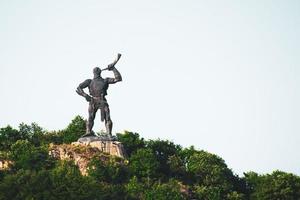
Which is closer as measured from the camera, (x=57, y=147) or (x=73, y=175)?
(x=73, y=175)

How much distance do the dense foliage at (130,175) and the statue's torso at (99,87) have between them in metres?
4.56

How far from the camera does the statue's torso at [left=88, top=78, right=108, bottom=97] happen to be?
5175 cm

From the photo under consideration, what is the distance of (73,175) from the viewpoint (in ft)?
159

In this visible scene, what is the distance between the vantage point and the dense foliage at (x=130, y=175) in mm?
47094

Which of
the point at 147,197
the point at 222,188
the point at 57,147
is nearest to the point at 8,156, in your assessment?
the point at 57,147

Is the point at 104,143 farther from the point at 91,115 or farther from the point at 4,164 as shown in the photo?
the point at 4,164

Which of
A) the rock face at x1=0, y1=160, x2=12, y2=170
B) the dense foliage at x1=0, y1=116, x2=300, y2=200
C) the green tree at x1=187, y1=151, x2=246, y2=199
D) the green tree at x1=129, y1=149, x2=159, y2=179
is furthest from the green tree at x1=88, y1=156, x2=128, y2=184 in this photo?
the green tree at x1=187, y1=151, x2=246, y2=199

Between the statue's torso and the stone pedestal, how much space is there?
9.82ft

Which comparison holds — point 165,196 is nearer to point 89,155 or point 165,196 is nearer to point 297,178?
point 89,155

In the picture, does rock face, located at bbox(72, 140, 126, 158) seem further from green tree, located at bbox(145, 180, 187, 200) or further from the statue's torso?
green tree, located at bbox(145, 180, 187, 200)

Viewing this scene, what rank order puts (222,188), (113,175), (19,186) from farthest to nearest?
1. (222,188)
2. (113,175)
3. (19,186)

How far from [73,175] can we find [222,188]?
1258 centimetres

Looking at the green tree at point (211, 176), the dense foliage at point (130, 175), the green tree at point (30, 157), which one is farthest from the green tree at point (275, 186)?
the green tree at point (30, 157)

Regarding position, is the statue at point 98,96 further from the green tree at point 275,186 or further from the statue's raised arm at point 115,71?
the green tree at point 275,186
